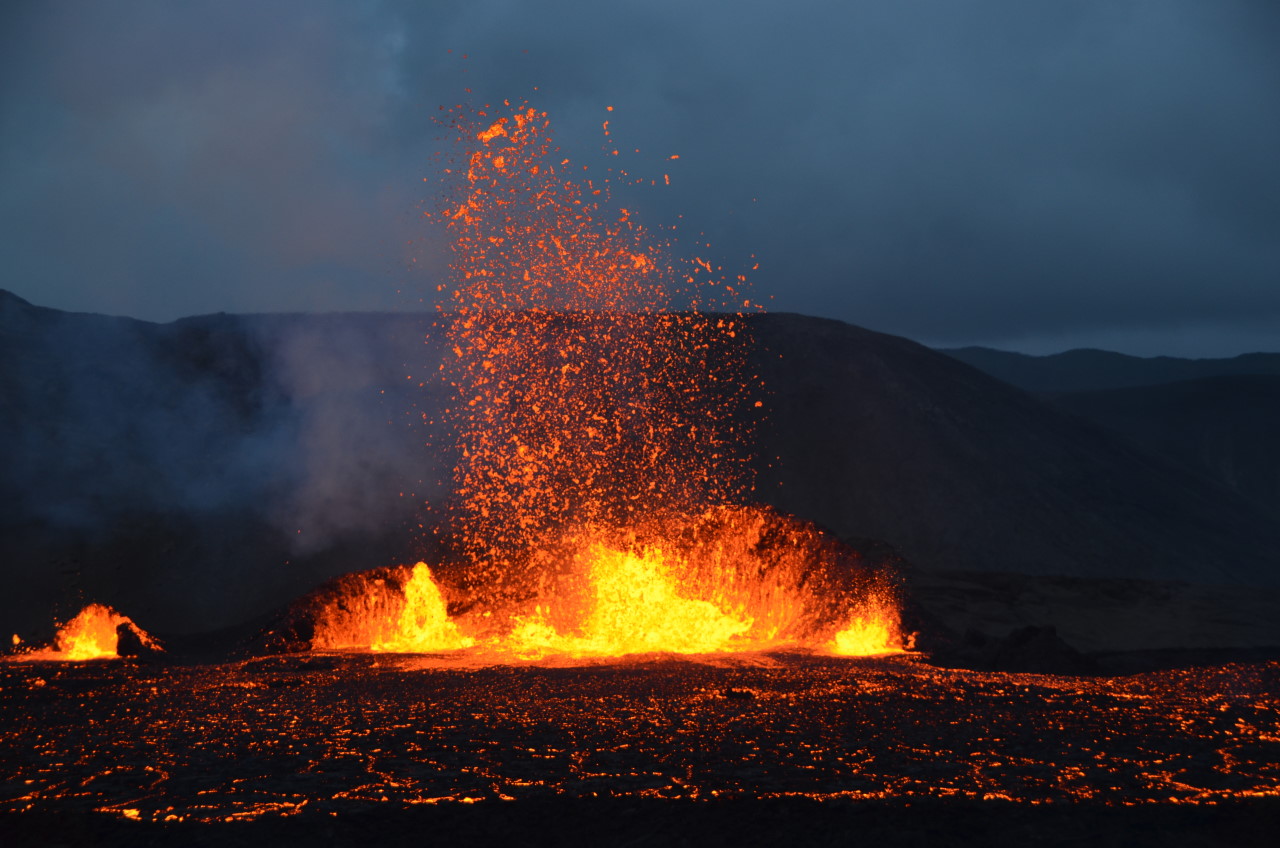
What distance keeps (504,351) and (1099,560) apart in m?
24.7

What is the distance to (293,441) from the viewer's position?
2992cm

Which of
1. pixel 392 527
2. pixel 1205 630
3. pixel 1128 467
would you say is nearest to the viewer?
pixel 1205 630

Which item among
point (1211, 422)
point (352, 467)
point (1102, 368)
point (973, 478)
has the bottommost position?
point (973, 478)

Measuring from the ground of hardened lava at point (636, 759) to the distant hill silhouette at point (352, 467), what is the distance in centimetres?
1405

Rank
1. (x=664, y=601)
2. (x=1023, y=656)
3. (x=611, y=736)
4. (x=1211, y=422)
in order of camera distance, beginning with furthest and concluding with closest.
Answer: (x=1211, y=422), (x=664, y=601), (x=1023, y=656), (x=611, y=736)

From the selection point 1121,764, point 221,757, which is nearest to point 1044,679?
point 1121,764

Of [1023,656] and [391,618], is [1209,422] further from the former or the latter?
[391,618]

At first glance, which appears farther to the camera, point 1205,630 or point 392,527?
point 392,527

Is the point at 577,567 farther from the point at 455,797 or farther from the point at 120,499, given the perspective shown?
the point at 120,499

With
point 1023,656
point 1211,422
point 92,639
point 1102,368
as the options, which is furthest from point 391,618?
point 1102,368

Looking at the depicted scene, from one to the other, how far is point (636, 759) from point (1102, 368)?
424ft

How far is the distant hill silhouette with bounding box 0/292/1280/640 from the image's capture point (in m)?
23.8

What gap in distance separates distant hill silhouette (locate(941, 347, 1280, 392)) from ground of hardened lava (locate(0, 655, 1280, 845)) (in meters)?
109

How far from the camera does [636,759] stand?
6625 mm
